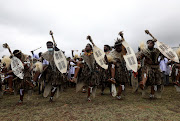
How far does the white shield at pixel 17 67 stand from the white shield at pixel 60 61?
3.69 feet

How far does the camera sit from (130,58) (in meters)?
4.48

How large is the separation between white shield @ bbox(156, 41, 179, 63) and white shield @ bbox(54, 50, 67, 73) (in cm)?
315

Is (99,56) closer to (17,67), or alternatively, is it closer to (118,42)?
(118,42)

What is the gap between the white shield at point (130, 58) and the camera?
14.3ft

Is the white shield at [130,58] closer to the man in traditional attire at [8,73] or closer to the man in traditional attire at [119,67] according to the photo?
the man in traditional attire at [119,67]

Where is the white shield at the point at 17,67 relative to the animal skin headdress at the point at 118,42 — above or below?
below

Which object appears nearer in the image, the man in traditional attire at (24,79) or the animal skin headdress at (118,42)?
the man in traditional attire at (24,79)

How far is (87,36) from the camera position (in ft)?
15.6

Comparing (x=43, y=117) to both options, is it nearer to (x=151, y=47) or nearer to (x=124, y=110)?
(x=124, y=110)

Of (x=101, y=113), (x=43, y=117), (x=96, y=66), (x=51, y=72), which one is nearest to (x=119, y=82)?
(x=96, y=66)

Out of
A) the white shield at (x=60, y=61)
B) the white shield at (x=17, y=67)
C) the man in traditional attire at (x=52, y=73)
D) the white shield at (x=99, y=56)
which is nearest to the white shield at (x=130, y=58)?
the white shield at (x=99, y=56)

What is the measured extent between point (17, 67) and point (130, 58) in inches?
143

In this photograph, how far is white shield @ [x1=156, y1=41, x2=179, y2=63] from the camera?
439 centimetres

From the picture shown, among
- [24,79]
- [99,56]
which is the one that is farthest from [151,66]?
[24,79]
